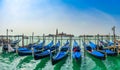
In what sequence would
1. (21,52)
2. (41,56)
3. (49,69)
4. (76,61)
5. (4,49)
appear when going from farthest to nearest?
(4,49), (21,52), (41,56), (76,61), (49,69)

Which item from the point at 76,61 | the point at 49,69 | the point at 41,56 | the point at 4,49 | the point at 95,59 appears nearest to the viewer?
the point at 49,69

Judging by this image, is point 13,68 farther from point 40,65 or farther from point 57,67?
point 57,67

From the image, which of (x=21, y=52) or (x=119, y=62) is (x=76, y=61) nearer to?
(x=119, y=62)

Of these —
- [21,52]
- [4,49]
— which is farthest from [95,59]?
[4,49]

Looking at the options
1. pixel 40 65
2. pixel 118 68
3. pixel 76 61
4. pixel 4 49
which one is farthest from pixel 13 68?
pixel 4 49

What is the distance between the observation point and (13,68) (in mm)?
15977

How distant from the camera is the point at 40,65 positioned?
16797 mm

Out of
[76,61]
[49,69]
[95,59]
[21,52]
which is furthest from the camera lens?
[21,52]

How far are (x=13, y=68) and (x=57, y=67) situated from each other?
11.3ft

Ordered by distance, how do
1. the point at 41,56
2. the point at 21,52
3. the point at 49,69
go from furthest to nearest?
the point at 21,52 → the point at 41,56 → the point at 49,69

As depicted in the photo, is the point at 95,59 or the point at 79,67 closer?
the point at 79,67

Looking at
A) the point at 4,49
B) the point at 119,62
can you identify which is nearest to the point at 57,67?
the point at 119,62

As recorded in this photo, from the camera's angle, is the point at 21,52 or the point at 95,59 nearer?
the point at 95,59

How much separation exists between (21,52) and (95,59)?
7.60 metres
